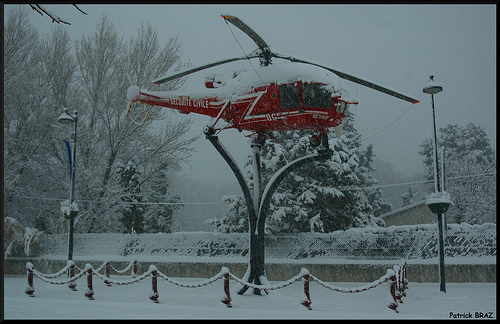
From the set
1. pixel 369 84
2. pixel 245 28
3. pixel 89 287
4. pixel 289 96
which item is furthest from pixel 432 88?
pixel 89 287

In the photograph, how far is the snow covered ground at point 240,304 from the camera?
8.74m

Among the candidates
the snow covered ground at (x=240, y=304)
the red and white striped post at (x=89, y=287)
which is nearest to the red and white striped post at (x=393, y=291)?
the snow covered ground at (x=240, y=304)

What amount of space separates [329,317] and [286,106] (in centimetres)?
499

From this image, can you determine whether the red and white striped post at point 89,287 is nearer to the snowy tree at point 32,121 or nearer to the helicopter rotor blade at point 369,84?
the helicopter rotor blade at point 369,84

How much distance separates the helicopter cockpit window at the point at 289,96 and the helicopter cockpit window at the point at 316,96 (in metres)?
0.19

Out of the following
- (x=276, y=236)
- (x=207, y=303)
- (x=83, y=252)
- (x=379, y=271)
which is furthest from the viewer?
(x=83, y=252)

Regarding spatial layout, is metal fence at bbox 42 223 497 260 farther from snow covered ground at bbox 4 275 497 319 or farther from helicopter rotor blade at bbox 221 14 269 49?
helicopter rotor blade at bbox 221 14 269 49

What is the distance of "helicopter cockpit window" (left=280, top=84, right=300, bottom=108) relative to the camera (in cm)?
1027

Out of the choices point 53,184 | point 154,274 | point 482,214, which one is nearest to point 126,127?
point 53,184

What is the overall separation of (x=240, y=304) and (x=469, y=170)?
84.3ft

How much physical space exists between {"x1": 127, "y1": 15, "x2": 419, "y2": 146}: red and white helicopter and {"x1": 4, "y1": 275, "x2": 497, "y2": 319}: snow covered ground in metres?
4.39

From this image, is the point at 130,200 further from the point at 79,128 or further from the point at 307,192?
the point at 307,192
